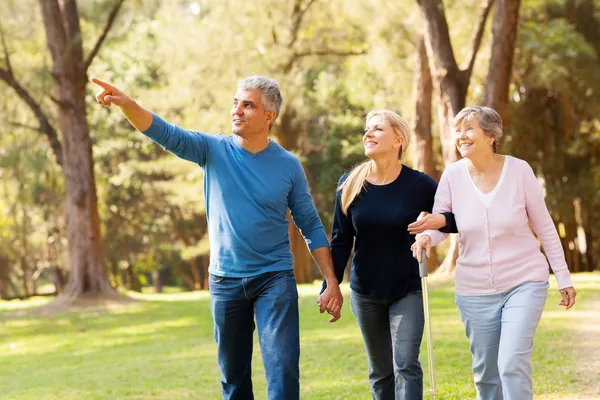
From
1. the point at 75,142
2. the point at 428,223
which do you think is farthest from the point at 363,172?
the point at 75,142

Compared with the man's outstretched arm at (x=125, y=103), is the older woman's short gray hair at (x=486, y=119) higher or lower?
lower

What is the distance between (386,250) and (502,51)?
1220cm

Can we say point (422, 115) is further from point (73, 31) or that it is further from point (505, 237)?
point (505, 237)

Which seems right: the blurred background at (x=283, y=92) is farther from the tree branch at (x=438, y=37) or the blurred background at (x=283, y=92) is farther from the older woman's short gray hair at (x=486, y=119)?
the older woman's short gray hair at (x=486, y=119)

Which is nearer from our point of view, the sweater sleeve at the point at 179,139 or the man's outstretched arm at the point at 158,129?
the man's outstretched arm at the point at 158,129

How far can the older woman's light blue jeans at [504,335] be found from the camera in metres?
4.84

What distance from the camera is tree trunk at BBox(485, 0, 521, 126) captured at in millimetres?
16562

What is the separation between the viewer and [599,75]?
2447 cm

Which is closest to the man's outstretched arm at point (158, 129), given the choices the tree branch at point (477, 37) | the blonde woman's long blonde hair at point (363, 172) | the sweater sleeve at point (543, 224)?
the blonde woman's long blonde hair at point (363, 172)

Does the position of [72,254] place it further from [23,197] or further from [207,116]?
[23,197]

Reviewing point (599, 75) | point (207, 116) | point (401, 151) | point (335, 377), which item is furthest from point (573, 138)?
point (401, 151)

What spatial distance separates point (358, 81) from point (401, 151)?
25273mm

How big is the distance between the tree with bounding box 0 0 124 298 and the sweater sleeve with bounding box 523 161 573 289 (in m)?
15.6

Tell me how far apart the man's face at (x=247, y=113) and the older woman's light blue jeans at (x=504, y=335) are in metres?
1.44
